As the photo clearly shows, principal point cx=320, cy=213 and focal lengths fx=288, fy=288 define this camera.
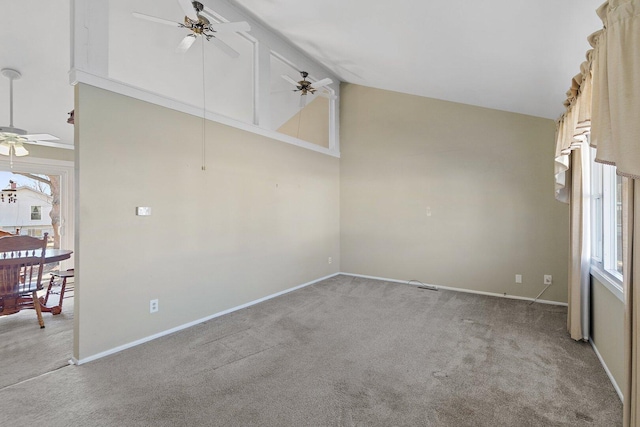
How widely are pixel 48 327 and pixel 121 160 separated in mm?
2116

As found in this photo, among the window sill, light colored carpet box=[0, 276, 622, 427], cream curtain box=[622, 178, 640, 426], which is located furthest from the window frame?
cream curtain box=[622, 178, 640, 426]

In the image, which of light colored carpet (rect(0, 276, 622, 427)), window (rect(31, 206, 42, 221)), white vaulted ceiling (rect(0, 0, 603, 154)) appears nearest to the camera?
light colored carpet (rect(0, 276, 622, 427))

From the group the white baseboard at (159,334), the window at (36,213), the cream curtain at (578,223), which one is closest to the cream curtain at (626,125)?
the cream curtain at (578,223)

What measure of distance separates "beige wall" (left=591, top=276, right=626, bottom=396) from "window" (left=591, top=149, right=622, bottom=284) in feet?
0.59

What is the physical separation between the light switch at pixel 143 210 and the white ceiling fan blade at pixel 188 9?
182cm

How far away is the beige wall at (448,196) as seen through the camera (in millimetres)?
3963

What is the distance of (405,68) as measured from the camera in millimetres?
3762

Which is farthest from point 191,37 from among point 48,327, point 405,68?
point 48,327

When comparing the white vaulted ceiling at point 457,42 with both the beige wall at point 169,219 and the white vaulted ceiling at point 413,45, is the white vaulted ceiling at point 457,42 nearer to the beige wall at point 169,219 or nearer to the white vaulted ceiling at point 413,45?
the white vaulted ceiling at point 413,45

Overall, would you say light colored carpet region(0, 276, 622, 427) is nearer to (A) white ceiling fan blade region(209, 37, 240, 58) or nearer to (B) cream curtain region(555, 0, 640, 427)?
(B) cream curtain region(555, 0, 640, 427)

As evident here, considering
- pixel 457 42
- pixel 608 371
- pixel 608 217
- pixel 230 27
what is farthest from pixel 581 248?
pixel 230 27

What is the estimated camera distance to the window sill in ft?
6.63

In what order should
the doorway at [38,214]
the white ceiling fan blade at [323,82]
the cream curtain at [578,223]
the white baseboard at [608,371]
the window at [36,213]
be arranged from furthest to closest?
the window at [36,213]
the white ceiling fan blade at [323,82]
the doorway at [38,214]
the cream curtain at [578,223]
the white baseboard at [608,371]

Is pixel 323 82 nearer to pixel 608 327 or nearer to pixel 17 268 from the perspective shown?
pixel 608 327
